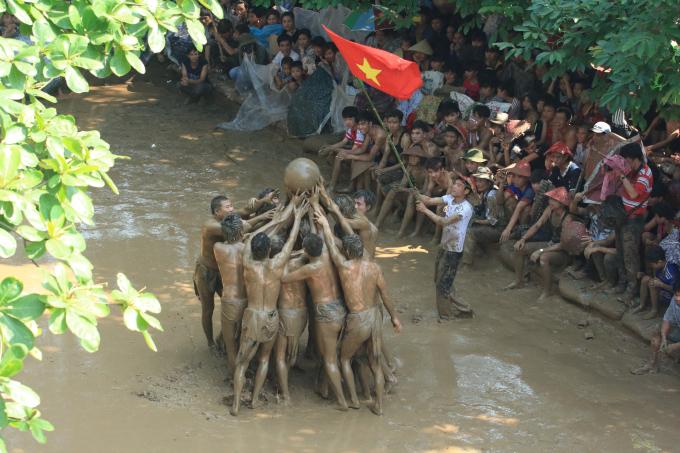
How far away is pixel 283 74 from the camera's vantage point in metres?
15.3

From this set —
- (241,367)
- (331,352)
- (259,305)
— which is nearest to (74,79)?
(259,305)

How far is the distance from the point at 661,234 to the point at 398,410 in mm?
3095

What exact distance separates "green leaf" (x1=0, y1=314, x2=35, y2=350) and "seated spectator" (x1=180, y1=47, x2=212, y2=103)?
12.4 m

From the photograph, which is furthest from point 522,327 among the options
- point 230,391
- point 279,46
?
point 279,46

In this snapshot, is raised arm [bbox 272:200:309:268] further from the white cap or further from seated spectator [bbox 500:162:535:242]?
the white cap

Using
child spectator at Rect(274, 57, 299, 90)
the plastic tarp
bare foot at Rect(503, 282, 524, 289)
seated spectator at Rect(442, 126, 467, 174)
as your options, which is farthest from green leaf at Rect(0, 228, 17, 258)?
child spectator at Rect(274, 57, 299, 90)

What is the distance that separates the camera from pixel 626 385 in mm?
8602

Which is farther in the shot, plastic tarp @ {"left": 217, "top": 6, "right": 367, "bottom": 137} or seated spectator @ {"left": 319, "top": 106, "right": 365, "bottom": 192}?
plastic tarp @ {"left": 217, "top": 6, "right": 367, "bottom": 137}

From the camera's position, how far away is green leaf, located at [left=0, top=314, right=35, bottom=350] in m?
4.22

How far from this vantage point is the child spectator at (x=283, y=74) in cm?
1501

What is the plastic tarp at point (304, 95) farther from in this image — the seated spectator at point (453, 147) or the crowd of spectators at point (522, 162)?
the seated spectator at point (453, 147)

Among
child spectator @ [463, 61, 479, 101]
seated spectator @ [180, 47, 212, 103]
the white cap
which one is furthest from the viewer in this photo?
seated spectator @ [180, 47, 212, 103]

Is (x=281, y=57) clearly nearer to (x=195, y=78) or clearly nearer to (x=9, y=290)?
(x=195, y=78)

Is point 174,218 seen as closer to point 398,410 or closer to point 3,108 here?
point 398,410
